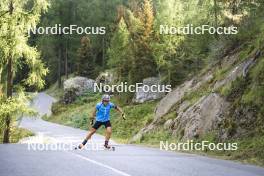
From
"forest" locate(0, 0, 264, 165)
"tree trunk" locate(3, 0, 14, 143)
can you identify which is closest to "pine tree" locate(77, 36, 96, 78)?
"forest" locate(0, 0, 264, 165)

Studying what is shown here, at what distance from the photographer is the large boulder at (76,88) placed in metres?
57.8

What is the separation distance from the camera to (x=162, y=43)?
131 feet

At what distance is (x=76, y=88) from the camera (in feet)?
191

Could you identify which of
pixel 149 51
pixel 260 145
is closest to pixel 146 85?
pixel 149 51

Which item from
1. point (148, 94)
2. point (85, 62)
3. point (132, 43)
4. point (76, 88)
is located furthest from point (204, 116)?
point (85, 62)

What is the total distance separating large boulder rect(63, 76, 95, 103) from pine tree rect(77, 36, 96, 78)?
6014mm

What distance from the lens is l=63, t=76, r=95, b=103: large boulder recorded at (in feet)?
189

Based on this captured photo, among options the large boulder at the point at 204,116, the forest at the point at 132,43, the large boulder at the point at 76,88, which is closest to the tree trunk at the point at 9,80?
the forest at the point at 132,43

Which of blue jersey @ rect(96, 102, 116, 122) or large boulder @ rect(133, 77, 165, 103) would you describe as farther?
large boulder @ rect(133, 77, 165, 103)

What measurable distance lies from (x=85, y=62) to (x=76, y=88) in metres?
8.50

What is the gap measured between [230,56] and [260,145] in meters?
11.3

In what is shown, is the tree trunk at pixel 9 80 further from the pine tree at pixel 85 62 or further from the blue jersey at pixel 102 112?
the pine tree at pixel 85 62

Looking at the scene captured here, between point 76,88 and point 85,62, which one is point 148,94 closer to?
point 76,88

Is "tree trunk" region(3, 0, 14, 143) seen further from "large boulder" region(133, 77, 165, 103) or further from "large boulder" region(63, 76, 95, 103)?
"large boulder" region(63, 76, 95, 103)
